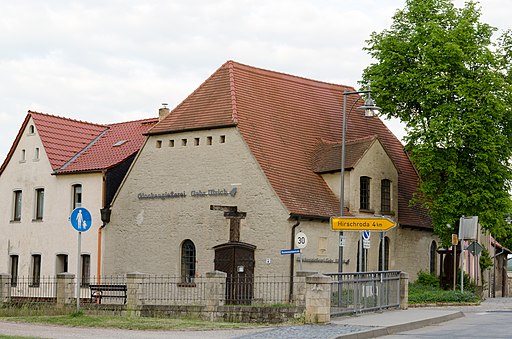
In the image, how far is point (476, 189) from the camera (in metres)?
40.8

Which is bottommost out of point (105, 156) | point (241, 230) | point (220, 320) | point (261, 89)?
point (220, 320)

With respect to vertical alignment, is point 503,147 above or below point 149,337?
above

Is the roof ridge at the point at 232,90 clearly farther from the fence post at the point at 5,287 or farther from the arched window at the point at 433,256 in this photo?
the arched window at the point at 433,256

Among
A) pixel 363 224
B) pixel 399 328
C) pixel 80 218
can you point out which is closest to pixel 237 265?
pixel 363 224

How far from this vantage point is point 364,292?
25.7 meters

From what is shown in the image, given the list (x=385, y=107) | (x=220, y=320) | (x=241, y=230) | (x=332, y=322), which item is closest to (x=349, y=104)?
(x=385, y=107)

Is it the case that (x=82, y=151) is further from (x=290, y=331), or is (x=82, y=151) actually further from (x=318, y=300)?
(x=290, y=331)

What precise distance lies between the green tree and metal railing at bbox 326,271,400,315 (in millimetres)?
13637

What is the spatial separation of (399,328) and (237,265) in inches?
614

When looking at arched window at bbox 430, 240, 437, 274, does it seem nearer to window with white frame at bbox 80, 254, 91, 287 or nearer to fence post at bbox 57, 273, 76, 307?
window with white frame at bbox 80, 254, 91, 287

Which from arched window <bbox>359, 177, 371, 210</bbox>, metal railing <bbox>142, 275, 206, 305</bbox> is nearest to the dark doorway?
metal railing <bbox>142, 275, 206, 305</bbox>

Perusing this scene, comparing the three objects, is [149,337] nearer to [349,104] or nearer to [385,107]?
[385,107]

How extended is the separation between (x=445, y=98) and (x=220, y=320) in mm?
17978

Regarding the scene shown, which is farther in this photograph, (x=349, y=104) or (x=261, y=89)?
(x=349, y=104)
